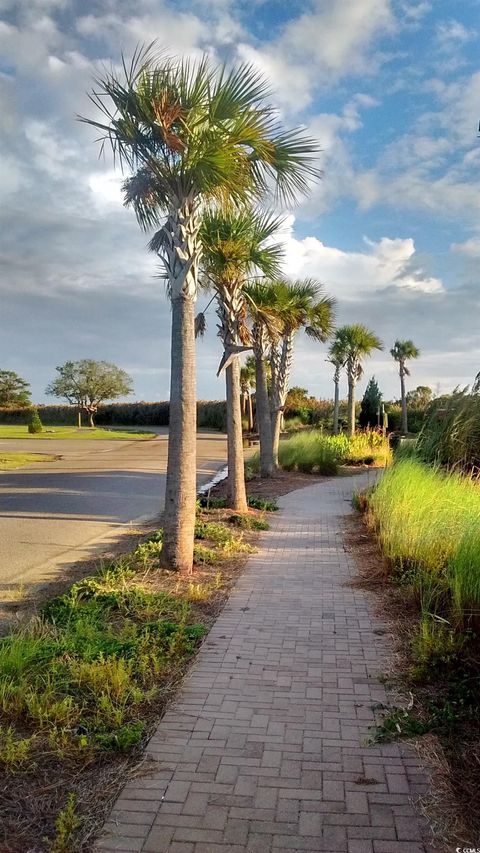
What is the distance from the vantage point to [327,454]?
64.1 ft

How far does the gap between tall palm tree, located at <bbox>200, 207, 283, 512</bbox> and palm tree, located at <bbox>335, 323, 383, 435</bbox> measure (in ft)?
61.0

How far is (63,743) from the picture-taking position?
3.25 metres

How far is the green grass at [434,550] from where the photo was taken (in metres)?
4.30

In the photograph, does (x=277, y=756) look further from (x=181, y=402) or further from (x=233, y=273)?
(x=233, y=273)

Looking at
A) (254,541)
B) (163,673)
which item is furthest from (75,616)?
(254,541)

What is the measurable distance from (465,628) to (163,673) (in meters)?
2.14

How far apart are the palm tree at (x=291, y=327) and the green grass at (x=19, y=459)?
9098mm

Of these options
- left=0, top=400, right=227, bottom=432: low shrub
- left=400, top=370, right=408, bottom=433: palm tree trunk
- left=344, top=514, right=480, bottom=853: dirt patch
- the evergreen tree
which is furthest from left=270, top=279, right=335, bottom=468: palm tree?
left=0, top=400, right=227, bottom=432: low shrub

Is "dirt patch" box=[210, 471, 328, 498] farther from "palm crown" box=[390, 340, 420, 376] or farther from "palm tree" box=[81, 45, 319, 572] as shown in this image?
"palm crown" box=[390, 340, 420, 376]

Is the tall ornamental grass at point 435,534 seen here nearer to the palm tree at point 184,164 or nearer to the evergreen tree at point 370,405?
the palm tree at point 184,164

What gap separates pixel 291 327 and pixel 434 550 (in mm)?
13053

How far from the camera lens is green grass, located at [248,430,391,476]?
62.8 ft

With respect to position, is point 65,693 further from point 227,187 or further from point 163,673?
point 227,187

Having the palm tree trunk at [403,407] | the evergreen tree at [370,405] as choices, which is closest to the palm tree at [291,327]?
the evergreen tree at [370,405]
